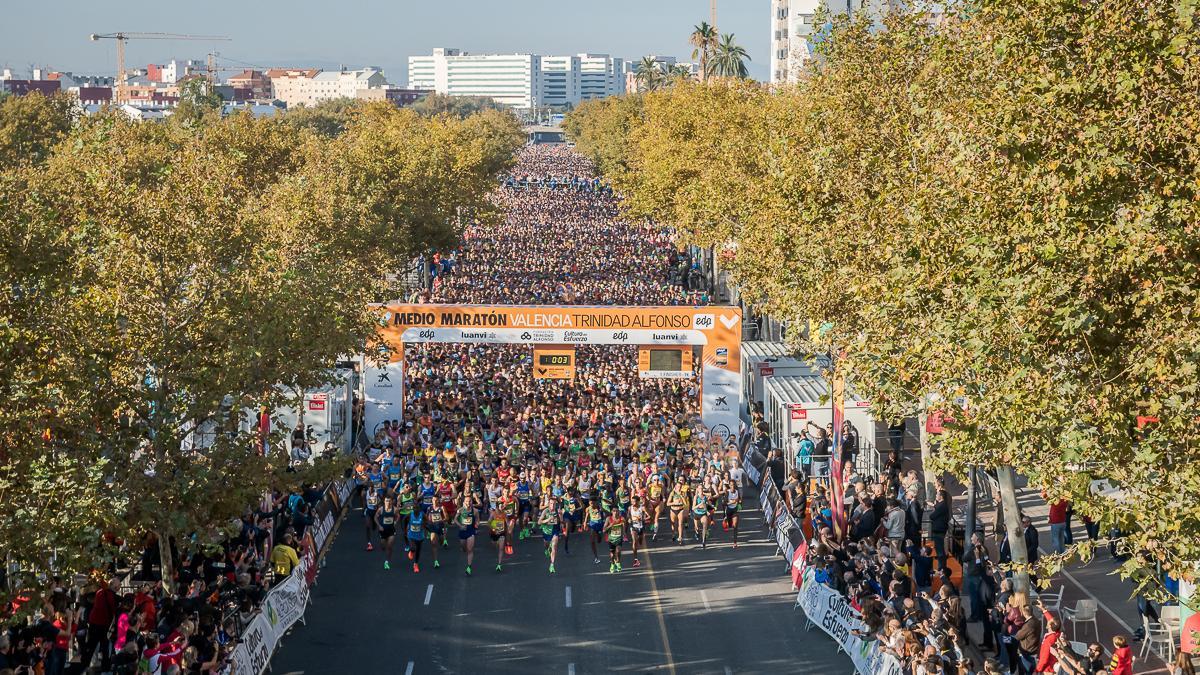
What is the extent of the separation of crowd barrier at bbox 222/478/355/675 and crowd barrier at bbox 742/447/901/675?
772 cm

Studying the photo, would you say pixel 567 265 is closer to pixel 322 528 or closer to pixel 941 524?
pixel 322 528

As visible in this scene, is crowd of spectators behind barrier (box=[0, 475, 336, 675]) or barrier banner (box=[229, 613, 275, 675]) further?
barrier banner (box=[229, 613, 275, 675])

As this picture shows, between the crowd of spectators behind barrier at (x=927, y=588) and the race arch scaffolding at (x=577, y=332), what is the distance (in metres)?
6.68

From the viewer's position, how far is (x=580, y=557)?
26312mm

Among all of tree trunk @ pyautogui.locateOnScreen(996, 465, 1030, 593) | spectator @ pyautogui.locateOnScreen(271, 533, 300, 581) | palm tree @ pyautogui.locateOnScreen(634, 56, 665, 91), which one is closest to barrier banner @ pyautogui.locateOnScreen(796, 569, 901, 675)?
tree trunk @ pyautogui.locateOnScreen(996, 465, 1030, 593)

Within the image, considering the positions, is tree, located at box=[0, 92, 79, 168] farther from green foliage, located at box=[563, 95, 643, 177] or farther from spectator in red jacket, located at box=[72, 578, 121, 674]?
spectator in red jacket, located at box=[72, 578, 121, 674]

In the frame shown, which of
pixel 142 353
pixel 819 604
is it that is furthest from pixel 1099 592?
pixel 142 353

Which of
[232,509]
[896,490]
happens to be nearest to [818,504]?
[896,490]

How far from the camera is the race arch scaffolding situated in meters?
36.2

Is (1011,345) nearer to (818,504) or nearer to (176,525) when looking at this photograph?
(176,525)

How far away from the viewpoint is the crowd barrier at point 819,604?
744 inches

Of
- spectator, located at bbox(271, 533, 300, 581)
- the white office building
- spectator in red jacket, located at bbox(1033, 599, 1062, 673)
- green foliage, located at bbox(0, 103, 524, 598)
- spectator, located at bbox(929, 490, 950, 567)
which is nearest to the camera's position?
green foliage, located at bbox(0, 103, 524, 598)

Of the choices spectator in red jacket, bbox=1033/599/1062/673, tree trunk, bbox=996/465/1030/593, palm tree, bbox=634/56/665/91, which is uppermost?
palm tree, bbox=634/56/665/91

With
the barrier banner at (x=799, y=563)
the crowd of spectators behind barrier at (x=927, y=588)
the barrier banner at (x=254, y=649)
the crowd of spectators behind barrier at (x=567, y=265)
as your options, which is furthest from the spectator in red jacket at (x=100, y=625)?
the crowd of spectators behind barrier at (x=567, y=265)
